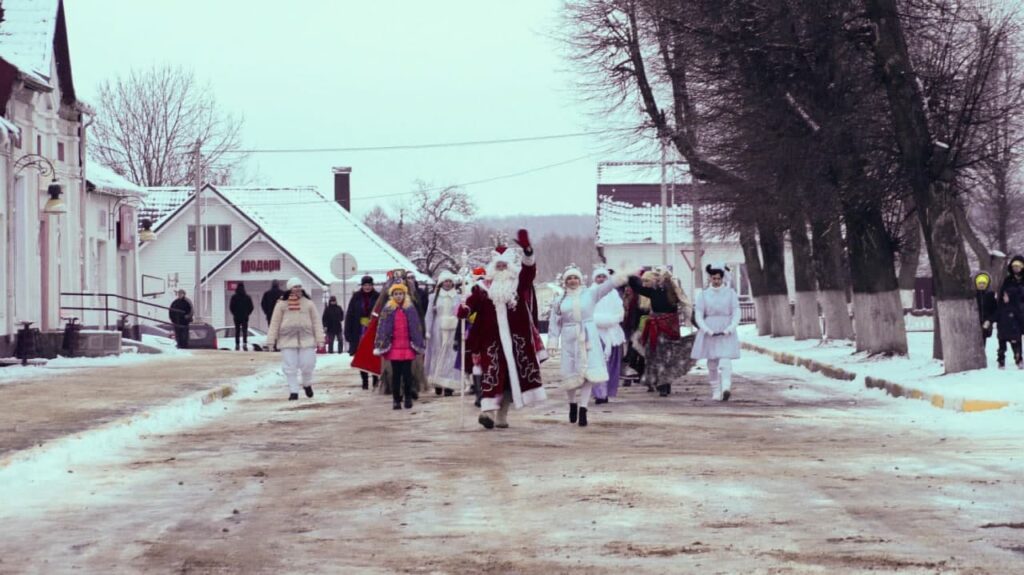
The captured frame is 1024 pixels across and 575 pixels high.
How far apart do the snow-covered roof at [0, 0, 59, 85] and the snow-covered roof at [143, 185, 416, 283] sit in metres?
34.7

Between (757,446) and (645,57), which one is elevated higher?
(645,57)

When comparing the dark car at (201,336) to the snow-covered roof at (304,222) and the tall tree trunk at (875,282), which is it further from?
the snow-covered roof at (304,222)

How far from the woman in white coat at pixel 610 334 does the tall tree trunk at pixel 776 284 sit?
2055 cm

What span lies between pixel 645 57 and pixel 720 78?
529 inches

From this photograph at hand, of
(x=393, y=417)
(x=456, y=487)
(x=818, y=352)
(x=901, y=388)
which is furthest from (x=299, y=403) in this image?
(x=818, y=352)

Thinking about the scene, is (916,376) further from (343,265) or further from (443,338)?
(343,265)

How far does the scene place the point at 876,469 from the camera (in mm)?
12609

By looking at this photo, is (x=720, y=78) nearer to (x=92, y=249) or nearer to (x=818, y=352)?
(x=818, y=352)

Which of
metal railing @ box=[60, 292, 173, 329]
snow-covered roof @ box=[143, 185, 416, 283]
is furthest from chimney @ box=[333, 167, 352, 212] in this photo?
metal railing @ box=[60, 292, 173, 329]

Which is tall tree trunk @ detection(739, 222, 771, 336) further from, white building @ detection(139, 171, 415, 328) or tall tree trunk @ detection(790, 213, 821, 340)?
white building @ detection(139, 171, 415, 328)

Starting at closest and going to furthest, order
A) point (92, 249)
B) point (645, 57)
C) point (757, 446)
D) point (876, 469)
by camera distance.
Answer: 1. point (876, 469)
2. point (757, 446)
3. point (645, 57)
4. point (92, 249)

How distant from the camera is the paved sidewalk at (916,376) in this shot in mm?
19438

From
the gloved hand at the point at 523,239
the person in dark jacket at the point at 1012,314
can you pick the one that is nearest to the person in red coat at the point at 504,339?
the gloved hand at the point at 523,239

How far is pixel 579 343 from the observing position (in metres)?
18.7
